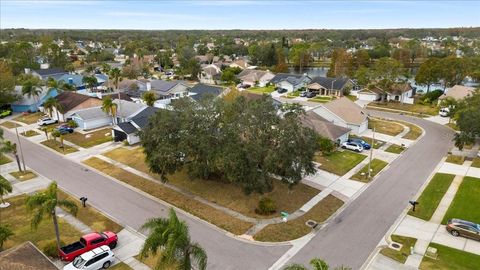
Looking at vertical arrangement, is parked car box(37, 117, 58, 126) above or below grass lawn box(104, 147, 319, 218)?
above

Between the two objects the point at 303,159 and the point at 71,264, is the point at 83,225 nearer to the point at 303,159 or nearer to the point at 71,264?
the point at 71,264

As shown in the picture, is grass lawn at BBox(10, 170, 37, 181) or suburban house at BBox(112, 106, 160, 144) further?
suburban house at BBox(112, 106, 160, 144)

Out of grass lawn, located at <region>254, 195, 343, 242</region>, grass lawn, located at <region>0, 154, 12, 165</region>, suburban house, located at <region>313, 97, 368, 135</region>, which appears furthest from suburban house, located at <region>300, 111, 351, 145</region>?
grass lawn, located at <region>0, 154, 12, 165</region>

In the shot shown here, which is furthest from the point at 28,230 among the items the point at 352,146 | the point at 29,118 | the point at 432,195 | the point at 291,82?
the point at 291,82

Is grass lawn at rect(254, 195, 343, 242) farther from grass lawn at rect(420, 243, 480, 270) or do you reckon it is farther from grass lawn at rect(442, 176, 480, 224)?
grass lawn at rect(442, 176, 480, 224)

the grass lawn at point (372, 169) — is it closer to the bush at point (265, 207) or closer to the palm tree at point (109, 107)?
the bush at point (265, 207)

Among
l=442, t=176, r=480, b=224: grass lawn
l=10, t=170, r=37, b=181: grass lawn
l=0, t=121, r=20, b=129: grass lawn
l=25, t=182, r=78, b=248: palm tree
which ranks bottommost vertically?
l=10, t=170, r=37, b=181: grass lawn
